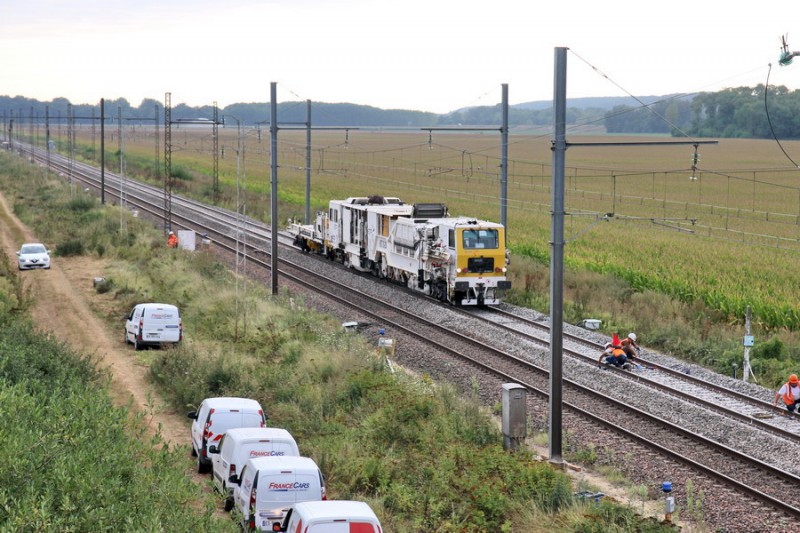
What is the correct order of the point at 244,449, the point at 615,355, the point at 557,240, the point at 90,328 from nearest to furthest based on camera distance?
the point at 244,449, the point at 557,240, the point at 615,355, the point at 90,328

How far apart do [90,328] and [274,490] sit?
21944 millimetres

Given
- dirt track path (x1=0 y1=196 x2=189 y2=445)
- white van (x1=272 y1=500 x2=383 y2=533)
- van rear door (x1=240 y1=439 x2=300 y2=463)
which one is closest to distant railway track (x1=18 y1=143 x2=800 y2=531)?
dirt track path (x1=0 y1=196 x2=189 y2=445)

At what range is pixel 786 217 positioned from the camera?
224 feet

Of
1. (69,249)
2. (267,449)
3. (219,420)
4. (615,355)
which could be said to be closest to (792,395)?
(615,355)

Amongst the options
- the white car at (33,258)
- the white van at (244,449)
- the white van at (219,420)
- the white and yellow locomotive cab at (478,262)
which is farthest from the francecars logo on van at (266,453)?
the white car at (33,258)

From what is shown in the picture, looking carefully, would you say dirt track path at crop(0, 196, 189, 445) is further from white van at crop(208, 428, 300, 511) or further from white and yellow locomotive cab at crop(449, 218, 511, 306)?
white and yellow locomotive cab at crop(449, 218, 511, 306)

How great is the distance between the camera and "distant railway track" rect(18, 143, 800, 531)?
742 inches

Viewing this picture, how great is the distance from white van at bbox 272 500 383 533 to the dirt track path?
4.03 metres

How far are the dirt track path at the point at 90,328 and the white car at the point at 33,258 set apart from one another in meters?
0.53

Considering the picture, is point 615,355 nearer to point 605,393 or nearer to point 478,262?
point 605,393

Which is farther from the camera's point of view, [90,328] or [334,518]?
[90,328]

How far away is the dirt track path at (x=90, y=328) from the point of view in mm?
24641

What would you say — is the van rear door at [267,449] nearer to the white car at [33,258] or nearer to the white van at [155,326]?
the white van at [155,326]

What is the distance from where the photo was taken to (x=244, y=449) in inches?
685
